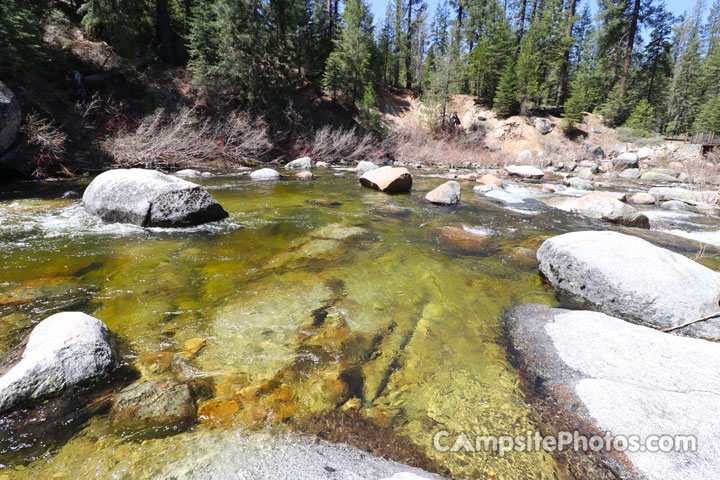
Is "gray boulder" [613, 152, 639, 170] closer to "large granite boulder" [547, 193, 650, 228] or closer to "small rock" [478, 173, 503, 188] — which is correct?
"small rock" [478, 173, 503, 188]

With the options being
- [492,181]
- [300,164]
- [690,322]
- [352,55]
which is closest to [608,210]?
[492,181]

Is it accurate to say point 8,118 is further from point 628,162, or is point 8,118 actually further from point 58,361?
point 628,162

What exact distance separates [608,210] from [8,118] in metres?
13.8

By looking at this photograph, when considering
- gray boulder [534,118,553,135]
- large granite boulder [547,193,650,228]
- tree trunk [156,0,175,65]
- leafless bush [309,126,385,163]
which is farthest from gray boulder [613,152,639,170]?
tree trunk [156,0,175,65]

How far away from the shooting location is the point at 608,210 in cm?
666

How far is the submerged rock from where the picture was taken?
1617 mm

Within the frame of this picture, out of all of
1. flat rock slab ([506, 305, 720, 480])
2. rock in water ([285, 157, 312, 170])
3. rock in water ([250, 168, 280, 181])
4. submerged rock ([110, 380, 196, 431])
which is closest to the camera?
flat rock slab ([506, 305, 720, 480])

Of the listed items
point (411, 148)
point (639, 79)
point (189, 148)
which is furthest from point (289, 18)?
point (639, 79)

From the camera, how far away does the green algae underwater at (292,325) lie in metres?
1.53

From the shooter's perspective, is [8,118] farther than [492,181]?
No

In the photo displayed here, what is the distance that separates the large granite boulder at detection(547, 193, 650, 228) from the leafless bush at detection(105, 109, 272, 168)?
42.2 feet

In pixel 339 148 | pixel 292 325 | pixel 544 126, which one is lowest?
pixel 292 325

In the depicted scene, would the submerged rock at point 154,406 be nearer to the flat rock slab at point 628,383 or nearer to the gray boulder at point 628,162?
the flat rock slab at point 628,383

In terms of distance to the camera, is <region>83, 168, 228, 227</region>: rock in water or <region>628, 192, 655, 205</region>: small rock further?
<region>628, 192, 655, 205</region>: small rock
